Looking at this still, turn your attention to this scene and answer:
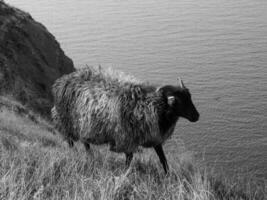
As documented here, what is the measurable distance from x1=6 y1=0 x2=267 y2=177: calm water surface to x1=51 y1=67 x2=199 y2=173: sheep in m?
5.36

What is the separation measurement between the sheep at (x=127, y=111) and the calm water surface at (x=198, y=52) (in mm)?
5357

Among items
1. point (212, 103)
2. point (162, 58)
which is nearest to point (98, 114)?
point (212, 103)

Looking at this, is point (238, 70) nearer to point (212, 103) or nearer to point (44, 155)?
point (212, 103)

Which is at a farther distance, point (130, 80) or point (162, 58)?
point (162, 58)

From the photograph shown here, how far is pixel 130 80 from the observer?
937 cm

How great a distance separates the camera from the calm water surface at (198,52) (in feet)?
64.6

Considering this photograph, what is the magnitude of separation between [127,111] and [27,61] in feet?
32.0

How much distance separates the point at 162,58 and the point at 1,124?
21.0 meters

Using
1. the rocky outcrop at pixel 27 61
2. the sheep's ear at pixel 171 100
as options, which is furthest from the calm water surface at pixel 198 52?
the sheep's ear at pixel 171 100

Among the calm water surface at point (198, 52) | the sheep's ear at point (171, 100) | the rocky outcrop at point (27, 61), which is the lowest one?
the calm water surface at point (198, 52)

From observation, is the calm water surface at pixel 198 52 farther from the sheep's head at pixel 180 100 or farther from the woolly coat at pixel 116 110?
the woolly coat at pixel 116 110

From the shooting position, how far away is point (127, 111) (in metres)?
8.87

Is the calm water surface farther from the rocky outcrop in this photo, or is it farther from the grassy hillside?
the grassy hillside

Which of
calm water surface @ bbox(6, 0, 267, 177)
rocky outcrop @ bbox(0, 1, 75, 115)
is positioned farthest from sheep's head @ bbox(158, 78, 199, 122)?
rocky outcrop @ bbox(0, 1, 75, 115)
